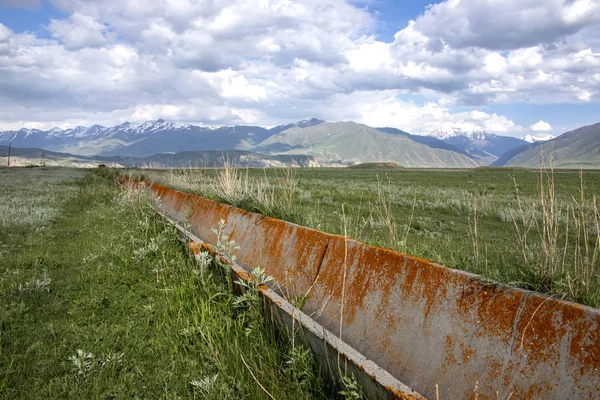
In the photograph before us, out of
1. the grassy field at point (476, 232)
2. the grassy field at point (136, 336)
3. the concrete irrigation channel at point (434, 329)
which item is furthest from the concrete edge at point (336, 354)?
the grassy field at point (476, 232)

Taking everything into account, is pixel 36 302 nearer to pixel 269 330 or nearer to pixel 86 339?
pixel 86 339

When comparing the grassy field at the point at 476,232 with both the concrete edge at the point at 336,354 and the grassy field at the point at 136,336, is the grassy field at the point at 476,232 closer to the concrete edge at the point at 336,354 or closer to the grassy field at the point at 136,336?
the concrete edge at the point at 336,354

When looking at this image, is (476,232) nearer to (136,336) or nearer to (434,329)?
(434,329)

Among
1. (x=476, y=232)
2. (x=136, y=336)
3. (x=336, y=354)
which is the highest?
(x=476, y=232)

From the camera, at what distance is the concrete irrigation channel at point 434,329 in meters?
1.82

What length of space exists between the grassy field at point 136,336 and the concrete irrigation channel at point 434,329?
14.6 inches

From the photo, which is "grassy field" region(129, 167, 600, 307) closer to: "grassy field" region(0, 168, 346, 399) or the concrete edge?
the concrete edge

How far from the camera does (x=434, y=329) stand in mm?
2357

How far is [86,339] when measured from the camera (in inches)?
155

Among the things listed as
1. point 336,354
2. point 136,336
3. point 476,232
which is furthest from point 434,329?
point 136,336

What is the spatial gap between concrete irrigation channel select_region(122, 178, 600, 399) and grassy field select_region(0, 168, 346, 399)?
0.37 m

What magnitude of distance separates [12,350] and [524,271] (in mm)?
4690

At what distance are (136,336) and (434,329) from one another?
10.3 ft

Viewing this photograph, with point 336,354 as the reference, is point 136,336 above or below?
below
